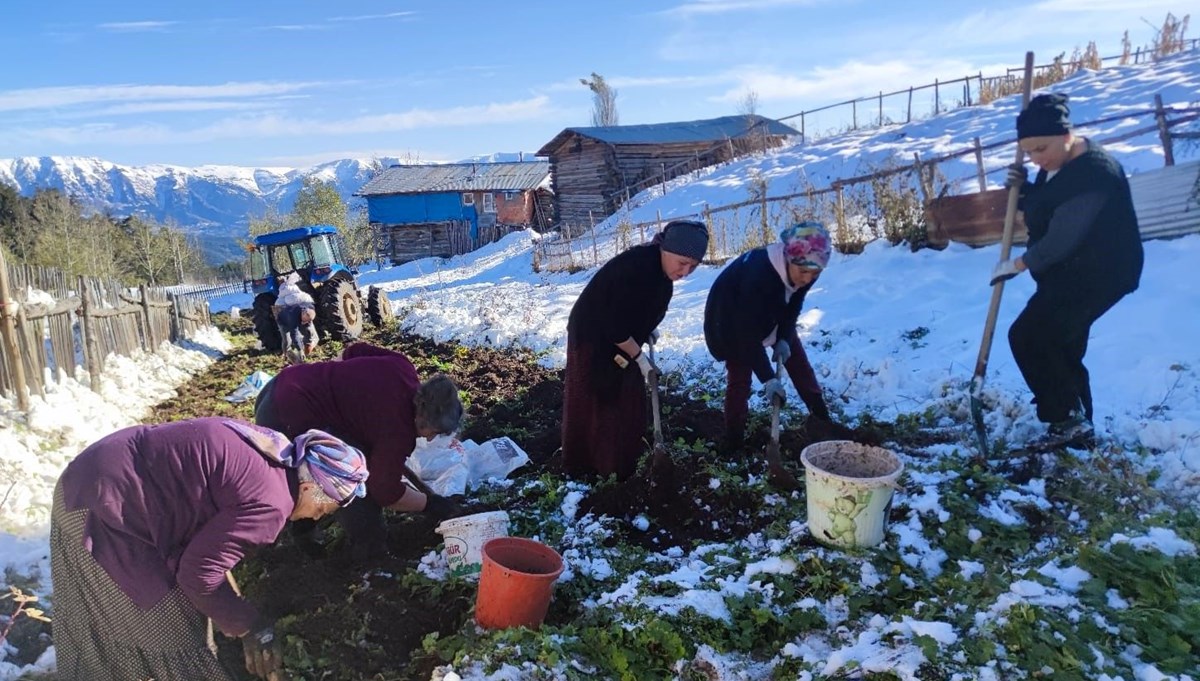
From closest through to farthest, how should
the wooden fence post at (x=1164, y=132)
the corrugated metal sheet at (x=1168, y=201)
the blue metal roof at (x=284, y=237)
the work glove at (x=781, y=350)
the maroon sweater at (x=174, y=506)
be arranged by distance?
the maroon sweater at (x=174, y=506) → the work glove at (x=781, y=350) → the corrugated metal sheet at (x=1168, y=201) → the wooden fence post at (x=1164, y=132) → the blue metal roof at (x=284, y=237)

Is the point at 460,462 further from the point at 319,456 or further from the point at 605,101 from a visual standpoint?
the point at 605,101

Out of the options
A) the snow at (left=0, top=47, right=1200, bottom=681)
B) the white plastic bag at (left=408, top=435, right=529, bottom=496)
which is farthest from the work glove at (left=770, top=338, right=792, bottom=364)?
the white plastic bag at (left=408, top=435, right=529, bottom=496)

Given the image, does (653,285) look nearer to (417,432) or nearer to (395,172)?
(417,432)

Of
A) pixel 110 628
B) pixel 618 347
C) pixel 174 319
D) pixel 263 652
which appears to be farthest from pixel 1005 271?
pixel 174 319

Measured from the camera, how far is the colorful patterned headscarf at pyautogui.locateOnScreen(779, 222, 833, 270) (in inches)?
141

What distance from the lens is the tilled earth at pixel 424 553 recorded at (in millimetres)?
2762

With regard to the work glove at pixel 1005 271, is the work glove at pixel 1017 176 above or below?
above

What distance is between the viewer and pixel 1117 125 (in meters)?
14.8

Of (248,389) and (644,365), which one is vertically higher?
(644,365)

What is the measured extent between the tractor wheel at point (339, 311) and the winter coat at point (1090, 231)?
9.95 metres

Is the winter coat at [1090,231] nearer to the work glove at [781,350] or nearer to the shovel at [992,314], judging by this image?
the shovel at [992,314]

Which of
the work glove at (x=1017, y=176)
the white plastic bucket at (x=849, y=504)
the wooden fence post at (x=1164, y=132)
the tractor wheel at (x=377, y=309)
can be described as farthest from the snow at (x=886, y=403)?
the wooden fence post at (x=1164, y=132)

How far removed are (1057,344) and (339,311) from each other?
10000 millimetres

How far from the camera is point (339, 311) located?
1107 centimetres
